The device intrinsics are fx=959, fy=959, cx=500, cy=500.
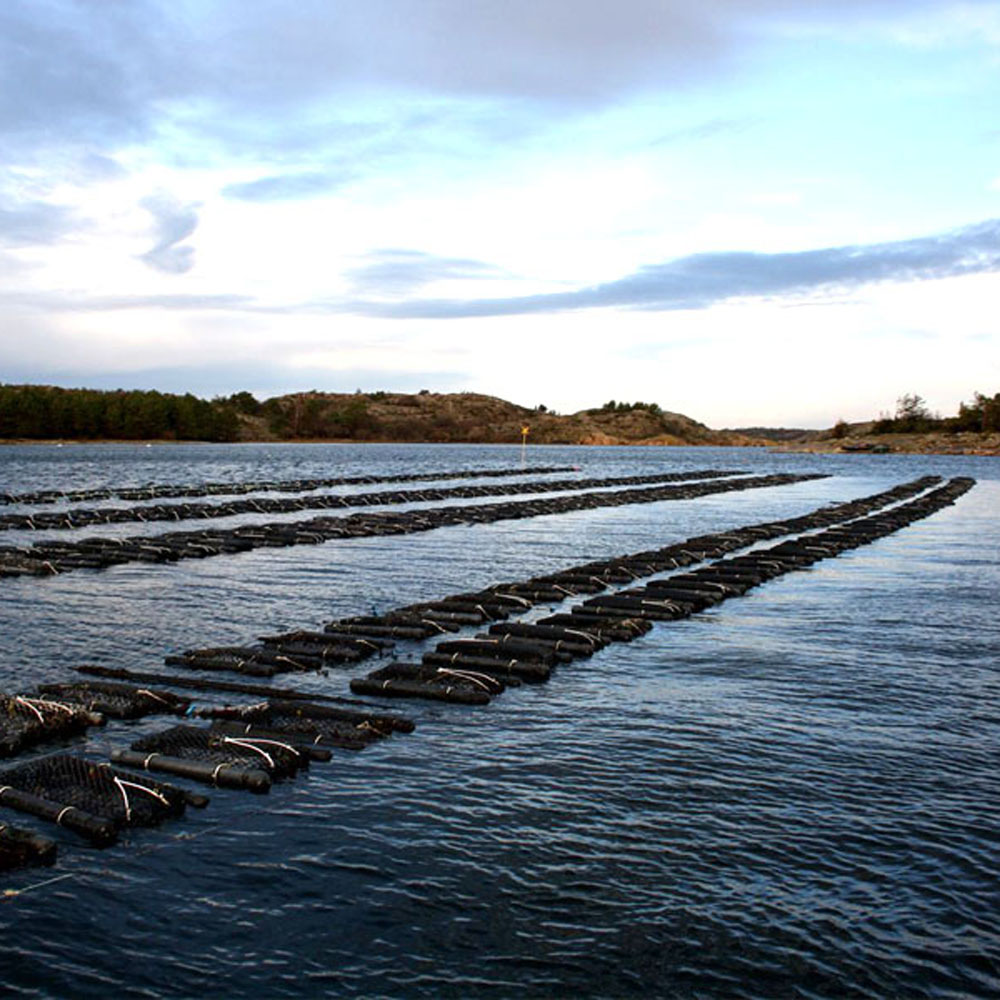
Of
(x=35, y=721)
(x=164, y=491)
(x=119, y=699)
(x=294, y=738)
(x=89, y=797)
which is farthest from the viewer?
(x=164, y=491)

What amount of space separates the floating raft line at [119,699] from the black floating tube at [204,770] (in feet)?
9.55

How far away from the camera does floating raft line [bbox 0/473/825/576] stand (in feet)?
133

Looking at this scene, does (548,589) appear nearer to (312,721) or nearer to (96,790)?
(312,721)

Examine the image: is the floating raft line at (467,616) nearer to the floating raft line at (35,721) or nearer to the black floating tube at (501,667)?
the black floating tube at (501,667)

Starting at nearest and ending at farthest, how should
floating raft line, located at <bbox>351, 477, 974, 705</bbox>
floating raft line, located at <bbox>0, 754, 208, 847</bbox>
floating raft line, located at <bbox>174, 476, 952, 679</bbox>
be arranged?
floating raft line, located at <bbox>0, 754, 208, 847</bbox>
floating raft line, located at <bbox>351, 477, 974, 705</bbox>
floating raft line, located at <bbox>174, 476, 952, 679</bbox>

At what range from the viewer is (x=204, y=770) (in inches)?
615

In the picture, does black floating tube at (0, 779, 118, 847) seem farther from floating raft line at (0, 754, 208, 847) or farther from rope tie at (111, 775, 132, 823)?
rope tie at (111, 775, 132, 823)

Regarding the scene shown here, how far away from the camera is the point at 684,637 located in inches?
1106

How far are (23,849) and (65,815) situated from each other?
869 mm

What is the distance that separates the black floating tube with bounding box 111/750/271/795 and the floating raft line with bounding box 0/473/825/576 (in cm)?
2510

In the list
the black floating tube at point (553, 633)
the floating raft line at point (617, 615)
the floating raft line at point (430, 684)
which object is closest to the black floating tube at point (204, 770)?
the floating raft line at point (430, 684)

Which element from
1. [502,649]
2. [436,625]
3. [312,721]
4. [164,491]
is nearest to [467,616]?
[436,625]

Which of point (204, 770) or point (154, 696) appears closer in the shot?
point (204, 770)

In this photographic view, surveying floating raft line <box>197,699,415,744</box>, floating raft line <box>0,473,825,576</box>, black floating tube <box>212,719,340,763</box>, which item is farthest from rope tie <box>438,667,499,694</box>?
floating raft line <box>0,473,825,576</box>
